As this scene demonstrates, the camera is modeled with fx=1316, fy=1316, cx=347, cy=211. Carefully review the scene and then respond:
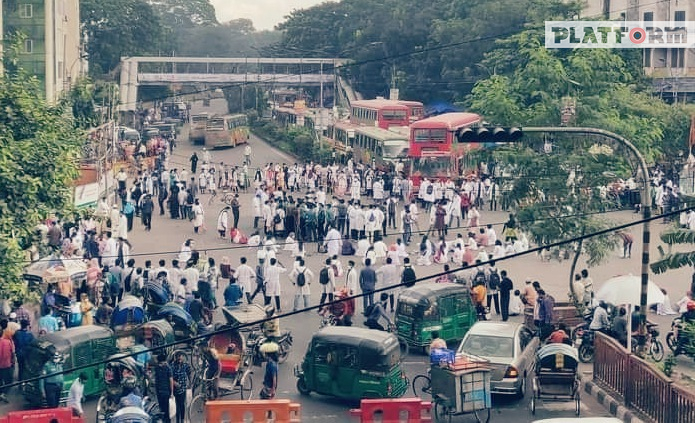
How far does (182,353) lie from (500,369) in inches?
187

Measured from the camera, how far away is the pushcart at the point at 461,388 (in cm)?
1838

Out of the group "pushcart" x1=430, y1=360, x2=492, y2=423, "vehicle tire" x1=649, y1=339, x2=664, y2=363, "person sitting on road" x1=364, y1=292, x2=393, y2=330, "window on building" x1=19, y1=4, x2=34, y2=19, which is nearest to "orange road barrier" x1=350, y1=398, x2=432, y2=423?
"pushcart" x1=430, y1=360, x2=492, y2=423

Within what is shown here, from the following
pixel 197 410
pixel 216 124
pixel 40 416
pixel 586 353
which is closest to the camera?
pixel 40 416

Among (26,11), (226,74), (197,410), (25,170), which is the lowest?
(197,410)

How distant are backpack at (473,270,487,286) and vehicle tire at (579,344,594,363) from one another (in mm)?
3345

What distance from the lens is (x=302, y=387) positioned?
2031 centimetres

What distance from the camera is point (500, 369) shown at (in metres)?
19.7

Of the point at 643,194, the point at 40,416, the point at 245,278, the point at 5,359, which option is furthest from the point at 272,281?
the point at 40,416

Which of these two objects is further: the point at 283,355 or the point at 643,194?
the point at 283,355

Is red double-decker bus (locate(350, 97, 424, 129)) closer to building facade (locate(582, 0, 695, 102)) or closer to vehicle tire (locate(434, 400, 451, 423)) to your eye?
building facade (locate(582, 0, 695, 102))

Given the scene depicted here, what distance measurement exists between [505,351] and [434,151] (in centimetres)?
2827

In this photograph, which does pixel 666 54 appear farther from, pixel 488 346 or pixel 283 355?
pixel 488 346

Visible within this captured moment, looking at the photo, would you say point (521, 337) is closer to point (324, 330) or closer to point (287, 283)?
point (324, 330)

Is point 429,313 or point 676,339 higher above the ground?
point 429,313
